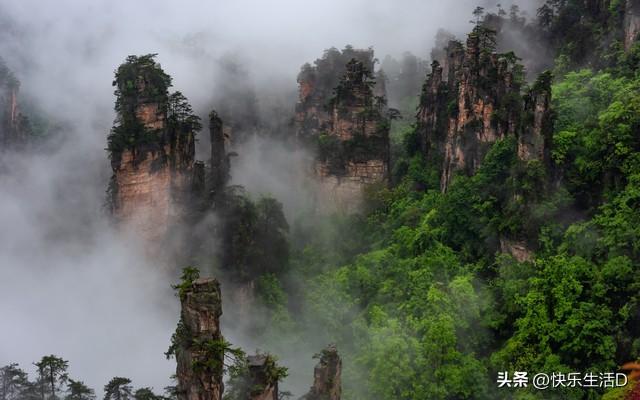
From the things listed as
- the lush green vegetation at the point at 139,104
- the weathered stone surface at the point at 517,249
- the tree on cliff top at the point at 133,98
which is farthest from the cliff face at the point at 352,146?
the weathered stone surface at the point at 517,249

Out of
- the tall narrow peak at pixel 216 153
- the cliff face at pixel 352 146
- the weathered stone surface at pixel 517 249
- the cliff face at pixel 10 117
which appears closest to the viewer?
the weathered stone surface at pixel 517 249

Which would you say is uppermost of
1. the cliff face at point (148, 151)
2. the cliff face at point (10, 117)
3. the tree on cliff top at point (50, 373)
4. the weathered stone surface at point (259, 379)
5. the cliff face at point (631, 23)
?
the cliff face at point (10, 117)

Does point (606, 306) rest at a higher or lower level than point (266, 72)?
lower

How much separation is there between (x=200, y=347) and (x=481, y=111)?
2904 centimetres

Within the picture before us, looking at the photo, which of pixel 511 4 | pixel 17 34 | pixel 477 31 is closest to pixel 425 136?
pixel 477 31

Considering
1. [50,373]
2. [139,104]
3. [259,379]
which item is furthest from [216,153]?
[259,379]

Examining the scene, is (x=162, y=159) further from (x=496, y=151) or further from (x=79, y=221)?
(x=496, y=151)

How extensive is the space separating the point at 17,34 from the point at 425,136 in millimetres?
50830

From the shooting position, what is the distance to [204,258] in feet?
167

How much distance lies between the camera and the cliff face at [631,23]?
51406 mm

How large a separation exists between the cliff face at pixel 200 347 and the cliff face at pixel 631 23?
36.6 meters

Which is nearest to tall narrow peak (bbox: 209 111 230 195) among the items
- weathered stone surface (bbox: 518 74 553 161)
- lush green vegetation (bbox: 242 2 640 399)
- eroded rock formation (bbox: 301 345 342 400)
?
lush green vegetation (bbox: 242 2 640 399)

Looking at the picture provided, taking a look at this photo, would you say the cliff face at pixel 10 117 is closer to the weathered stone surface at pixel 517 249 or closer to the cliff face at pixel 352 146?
the cliff face at pixel 352 146

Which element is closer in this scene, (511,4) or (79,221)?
(79,221)
